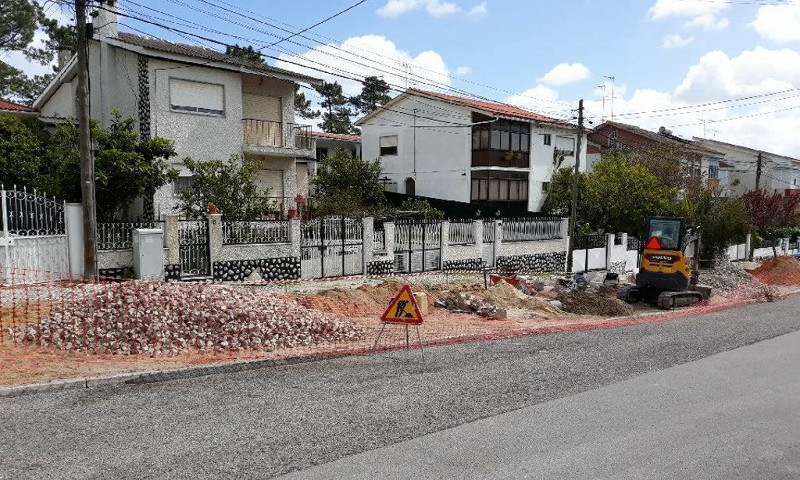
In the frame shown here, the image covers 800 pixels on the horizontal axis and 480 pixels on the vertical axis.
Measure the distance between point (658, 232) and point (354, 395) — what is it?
1460cm

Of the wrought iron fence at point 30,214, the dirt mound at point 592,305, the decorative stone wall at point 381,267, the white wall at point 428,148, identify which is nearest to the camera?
the wrought iron fence at point 30,214

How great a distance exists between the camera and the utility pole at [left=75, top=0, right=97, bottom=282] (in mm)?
12984

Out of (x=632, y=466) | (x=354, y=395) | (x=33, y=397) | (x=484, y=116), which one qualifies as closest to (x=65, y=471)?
(x=33, y=397)

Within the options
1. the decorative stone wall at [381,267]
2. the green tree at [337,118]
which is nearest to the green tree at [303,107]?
the green tree at [337,118]

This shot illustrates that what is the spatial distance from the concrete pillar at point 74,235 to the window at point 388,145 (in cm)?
2463

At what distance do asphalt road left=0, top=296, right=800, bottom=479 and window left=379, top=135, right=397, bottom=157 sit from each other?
1061 inches

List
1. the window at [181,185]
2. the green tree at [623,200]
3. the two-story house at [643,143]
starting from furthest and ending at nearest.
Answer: the two-story house at [643,143] → the green tree at [623,200] → the window at [181,185]

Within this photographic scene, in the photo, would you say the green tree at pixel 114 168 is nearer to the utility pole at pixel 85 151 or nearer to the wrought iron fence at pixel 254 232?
the utility pole at pixel 85 151

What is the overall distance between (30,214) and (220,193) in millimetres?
5869

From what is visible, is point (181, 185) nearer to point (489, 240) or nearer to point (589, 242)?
point (489, 240)

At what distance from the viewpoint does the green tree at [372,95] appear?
1736 cm

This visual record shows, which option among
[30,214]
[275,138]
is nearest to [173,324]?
[30,214]

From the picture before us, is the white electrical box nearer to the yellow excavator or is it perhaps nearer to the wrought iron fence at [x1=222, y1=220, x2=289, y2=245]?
the wrought iron fence at [x1=222, y1=220, x2=289, y2=245]

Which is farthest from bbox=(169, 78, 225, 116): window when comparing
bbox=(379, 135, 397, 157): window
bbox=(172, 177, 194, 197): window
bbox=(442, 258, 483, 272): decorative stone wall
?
bbox=(379, 135, 397, 157): window
